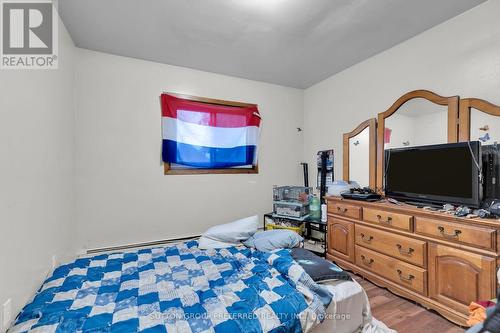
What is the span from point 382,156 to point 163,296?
2652mm

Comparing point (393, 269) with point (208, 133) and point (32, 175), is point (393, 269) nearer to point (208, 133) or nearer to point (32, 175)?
point (208, 133)

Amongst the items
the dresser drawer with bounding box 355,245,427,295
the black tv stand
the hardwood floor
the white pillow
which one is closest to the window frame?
the white pillow

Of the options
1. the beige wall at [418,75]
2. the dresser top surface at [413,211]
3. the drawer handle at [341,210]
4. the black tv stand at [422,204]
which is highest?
the beige wall at [418,75]

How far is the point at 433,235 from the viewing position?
1.96 m

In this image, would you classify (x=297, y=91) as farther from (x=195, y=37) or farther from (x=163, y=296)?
(x=163, y=296)

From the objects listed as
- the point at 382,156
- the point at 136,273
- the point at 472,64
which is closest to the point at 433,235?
the point at 382,156

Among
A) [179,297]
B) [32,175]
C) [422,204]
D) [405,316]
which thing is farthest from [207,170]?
[405,316]

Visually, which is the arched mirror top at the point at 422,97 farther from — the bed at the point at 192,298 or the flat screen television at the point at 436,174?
the bed at the point at 192,298

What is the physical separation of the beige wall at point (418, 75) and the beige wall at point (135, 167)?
4.34ft

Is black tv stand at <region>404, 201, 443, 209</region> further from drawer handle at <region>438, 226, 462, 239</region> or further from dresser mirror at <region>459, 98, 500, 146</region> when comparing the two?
dresser mirror at <region>459, 98, 500, 146</region>

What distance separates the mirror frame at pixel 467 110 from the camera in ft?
6.48

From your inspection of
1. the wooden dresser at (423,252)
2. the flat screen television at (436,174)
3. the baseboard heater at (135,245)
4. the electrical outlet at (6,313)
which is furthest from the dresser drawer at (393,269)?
the electrical outlet at (6,313)

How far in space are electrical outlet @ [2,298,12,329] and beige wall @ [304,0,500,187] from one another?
3.49m

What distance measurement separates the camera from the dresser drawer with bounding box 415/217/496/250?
5.40 feet
